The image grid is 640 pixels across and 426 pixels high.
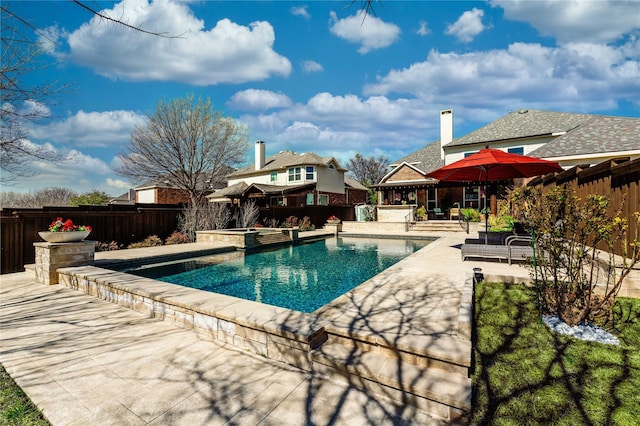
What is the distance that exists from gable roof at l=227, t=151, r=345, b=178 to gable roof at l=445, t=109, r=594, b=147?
12.7 m

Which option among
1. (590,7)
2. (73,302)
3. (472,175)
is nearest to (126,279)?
(73,302)

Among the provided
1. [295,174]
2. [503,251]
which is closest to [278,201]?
[295,174]

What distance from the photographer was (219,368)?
10.7 ft

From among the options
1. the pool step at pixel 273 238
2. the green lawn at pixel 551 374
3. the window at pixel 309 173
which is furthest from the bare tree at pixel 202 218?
the green lawn at pixel 551 374

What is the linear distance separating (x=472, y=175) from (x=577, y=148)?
12.8m

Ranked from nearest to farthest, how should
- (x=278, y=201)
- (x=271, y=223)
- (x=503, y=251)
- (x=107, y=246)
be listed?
(x=503, y=251) → (x=107, y=246) → (x=271, y=223) → (x=278, y=201)

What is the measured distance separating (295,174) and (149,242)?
1907cm

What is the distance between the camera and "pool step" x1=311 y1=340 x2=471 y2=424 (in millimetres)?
2488

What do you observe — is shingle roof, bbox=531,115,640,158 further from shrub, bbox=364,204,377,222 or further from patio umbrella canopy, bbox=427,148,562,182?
patio umbrella canopy, bbox=427,148,562,182

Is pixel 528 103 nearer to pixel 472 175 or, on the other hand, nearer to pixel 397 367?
pixel 472 175

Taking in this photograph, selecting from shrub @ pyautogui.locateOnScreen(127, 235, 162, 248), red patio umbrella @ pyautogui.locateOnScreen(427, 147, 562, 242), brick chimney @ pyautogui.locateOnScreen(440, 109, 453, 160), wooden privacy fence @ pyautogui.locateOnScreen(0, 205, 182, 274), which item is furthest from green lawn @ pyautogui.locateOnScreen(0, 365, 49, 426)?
brick chimney @ pyautogui.locateOnScreen(440, 109, 453, 160)

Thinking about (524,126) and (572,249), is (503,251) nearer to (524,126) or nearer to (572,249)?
(572,249)

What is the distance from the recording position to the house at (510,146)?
15.9 m

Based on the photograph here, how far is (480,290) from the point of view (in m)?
5.12
